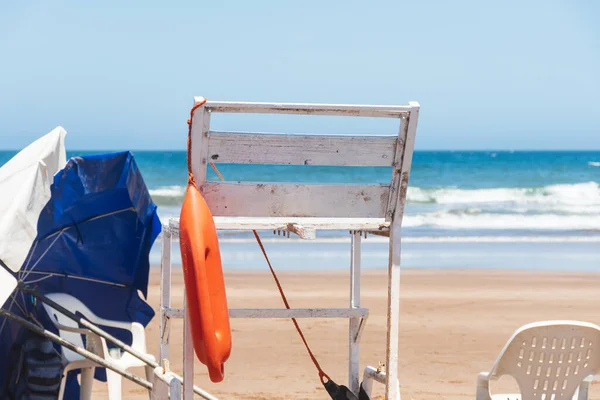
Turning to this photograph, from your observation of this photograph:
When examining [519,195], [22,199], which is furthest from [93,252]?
[519,195]

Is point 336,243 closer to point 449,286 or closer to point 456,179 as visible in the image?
point 449,286

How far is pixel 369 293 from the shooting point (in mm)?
10953

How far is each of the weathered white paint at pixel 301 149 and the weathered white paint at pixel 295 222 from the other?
0.22m

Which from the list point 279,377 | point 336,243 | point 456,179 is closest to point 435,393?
point 279,377

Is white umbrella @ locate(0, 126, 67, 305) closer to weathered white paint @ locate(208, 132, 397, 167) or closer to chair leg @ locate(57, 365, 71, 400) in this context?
weathered white paint @ locate(208, 132, 397, 167)

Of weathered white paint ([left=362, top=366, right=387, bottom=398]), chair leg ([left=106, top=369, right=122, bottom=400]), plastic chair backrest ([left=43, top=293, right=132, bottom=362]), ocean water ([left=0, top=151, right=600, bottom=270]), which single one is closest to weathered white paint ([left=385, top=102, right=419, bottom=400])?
weathered white paint ([left=362, top=366, right=387, bottom=398])

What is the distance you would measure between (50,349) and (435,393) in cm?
306

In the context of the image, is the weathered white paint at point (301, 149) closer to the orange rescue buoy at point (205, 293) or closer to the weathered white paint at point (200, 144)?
the weathered white paint at point (200, 144)

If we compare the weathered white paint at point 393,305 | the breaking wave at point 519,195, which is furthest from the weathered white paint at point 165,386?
the breaking wave at point 519,195

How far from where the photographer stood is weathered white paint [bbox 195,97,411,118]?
3.21 m

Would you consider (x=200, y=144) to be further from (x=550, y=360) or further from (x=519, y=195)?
(x=519, y=195)

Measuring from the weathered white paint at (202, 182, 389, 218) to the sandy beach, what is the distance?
127 inches

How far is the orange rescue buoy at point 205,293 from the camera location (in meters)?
2.97

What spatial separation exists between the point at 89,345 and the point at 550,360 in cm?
225
